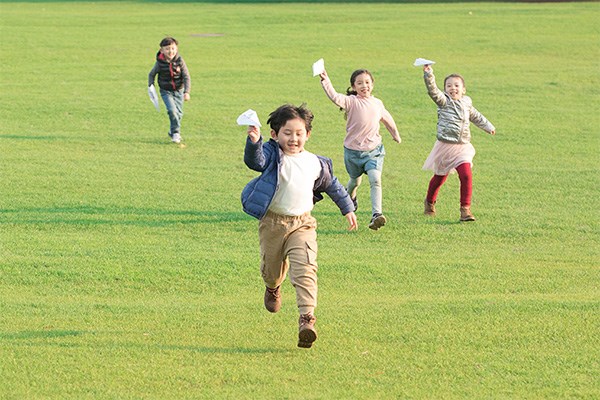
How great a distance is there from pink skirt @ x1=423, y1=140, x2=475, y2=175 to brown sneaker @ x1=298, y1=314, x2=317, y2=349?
5613mm

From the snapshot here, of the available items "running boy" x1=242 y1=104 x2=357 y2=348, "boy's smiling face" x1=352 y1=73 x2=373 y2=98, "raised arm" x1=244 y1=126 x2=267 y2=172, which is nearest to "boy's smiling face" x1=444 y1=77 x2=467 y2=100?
"boy's smiling face" x1=352 y1=73 x2=373 y2=98

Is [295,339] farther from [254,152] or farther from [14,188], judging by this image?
[14,188]

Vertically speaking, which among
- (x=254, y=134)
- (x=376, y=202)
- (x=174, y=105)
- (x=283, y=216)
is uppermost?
(x=254, y=134)

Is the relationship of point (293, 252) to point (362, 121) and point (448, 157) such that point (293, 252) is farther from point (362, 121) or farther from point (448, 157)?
point (448, 157)

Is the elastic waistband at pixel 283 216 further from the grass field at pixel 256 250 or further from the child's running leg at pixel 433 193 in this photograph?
the child's running leg at pixel 433 193

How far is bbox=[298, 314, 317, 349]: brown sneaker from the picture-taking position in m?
7.84

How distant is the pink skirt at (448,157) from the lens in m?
13.1

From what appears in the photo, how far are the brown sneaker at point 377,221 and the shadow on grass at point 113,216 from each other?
1.55 meters

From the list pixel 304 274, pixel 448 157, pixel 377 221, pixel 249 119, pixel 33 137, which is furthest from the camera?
pixel 33 137

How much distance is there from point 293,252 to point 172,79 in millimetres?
9871

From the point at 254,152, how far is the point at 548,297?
10.9 feet

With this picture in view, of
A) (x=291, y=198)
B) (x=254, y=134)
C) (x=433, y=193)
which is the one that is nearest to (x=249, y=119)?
(x=254, y=134)

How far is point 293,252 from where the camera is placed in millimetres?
8117

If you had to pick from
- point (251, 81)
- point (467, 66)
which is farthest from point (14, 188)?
point (467, 66)
